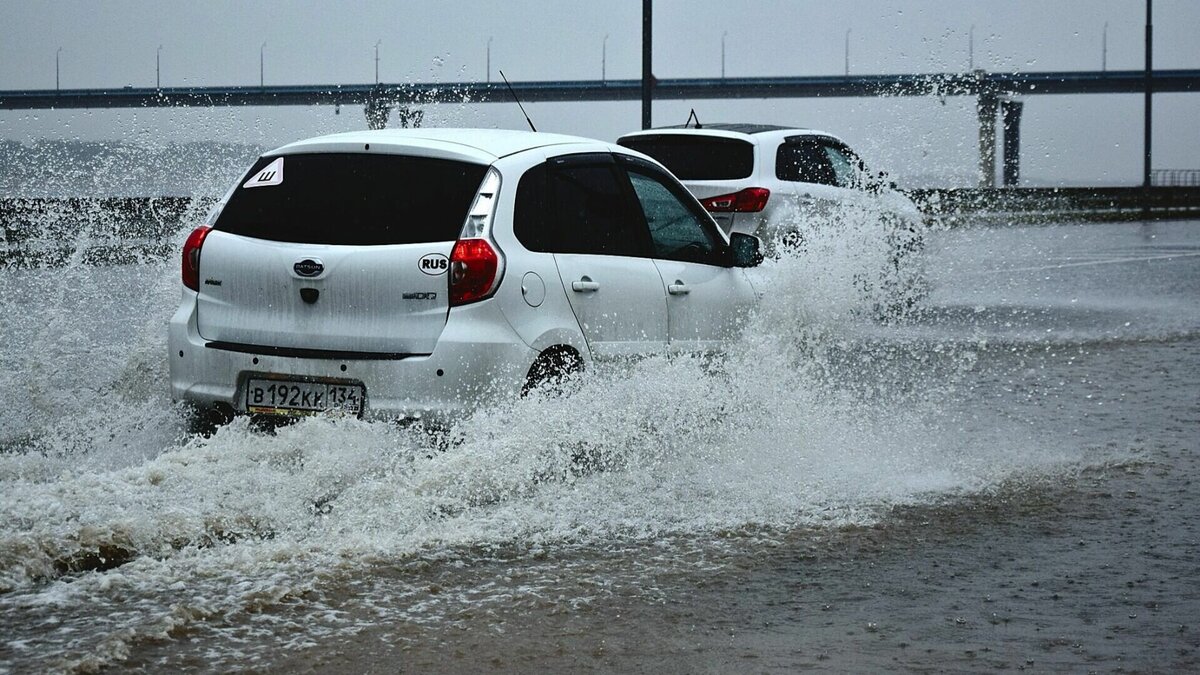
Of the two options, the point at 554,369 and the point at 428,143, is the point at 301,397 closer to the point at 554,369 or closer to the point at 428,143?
the point at 554,369

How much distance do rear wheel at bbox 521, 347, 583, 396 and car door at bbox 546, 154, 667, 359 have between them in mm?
153

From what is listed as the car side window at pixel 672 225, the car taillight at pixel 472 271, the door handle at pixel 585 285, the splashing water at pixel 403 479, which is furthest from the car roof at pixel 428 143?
the splashing water at pixel 403 479

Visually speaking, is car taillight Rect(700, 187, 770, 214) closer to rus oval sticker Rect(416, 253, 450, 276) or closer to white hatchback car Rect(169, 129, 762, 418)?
white hatchback car Rect(169, 129, 762, 418)

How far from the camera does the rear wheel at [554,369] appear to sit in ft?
21.8

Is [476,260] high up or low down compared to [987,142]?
down

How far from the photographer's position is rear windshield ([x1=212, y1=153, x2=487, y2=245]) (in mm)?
6570

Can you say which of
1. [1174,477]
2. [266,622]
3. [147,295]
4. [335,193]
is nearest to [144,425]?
[335,193]

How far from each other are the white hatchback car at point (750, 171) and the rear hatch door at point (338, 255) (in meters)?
6.91

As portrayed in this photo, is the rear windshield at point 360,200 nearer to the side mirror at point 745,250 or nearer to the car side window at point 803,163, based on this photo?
the side mirror at point 745,250

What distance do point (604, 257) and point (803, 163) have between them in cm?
742

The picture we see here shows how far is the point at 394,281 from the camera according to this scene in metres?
6.46

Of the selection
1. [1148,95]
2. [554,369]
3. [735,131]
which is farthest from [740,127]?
[1148,95]

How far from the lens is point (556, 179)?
716cm

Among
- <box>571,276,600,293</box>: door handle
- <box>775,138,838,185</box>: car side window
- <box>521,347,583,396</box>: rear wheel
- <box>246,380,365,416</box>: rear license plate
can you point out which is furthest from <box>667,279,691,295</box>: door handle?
<box>775,138,838,185</box>: car side window
